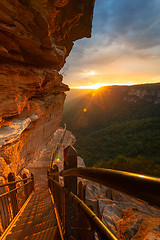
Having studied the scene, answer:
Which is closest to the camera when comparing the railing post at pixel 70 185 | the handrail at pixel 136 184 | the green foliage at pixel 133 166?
the handrail at pixel 136 184

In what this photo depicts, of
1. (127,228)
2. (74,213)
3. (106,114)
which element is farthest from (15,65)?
(106,114)

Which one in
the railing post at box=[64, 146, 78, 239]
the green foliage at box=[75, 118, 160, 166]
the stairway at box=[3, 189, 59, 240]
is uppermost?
the railing post at box=[64, 146, 78, 239]

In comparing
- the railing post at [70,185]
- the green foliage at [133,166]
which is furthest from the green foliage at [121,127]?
the railing post at [70,185]

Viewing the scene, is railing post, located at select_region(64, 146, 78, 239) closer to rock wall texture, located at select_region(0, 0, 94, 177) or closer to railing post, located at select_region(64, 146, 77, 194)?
railing post, located at select_region(64, 146, 77, 194)

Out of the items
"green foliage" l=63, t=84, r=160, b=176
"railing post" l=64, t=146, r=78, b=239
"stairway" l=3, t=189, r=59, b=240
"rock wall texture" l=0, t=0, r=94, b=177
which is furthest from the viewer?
"green foliage" l=63, t=84, r=160, b=176

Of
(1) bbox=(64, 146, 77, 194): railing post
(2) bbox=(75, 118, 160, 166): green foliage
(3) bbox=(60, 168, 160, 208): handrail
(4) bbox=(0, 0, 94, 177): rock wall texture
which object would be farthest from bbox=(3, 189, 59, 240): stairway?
(2) bbox=(75, 118, 160, 166): green foliage

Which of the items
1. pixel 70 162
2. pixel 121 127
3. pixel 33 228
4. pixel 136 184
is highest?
pixel 136 184

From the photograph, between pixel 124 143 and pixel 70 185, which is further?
pixel 124 143

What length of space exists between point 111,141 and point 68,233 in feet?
112

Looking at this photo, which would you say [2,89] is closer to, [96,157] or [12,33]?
[12,33]

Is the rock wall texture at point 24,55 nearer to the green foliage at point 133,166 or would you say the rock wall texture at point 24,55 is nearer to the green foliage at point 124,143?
the green foliage at point 133,166

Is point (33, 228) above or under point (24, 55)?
under

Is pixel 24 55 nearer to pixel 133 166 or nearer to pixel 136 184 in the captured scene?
pixel 136 184

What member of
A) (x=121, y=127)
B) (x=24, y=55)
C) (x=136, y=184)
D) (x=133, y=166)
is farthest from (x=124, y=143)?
(x=136, y=184)
